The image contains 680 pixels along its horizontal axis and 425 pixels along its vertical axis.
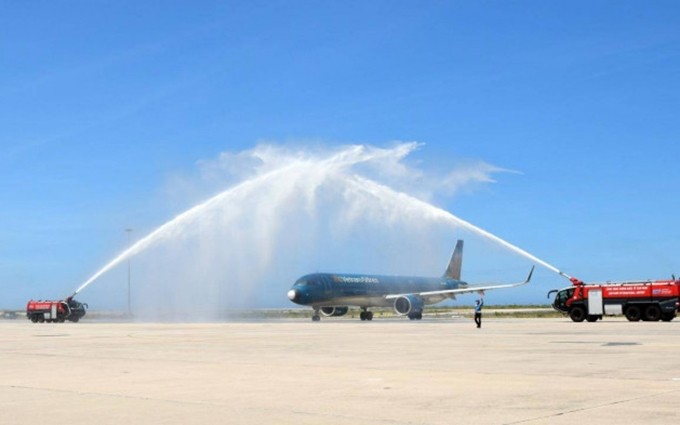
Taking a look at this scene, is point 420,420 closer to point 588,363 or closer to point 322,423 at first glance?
point 322,423

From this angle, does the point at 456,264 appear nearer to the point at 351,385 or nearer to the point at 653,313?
the point at 653,313

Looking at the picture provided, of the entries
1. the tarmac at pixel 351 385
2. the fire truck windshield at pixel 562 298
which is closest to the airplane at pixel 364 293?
the fire truck windshield at pixel 562 298

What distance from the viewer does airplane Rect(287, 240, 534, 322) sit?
2549 inches

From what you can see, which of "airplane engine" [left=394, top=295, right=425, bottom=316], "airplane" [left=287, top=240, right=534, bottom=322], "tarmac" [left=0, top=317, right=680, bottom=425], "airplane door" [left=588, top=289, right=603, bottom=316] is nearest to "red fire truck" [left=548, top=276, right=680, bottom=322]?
"airplane door" [left=588, top=289, right=603, bottom=316]

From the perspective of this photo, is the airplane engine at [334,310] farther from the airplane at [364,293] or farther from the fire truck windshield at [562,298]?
the fire truck windshield at [562,298]

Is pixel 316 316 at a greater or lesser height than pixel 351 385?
lesser

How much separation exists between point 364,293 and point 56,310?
27181 mm

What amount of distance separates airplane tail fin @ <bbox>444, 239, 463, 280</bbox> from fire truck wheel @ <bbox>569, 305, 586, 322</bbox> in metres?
37.3

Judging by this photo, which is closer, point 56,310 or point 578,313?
point 578,313

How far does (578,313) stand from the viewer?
52281 mm

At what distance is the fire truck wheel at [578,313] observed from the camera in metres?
52.2

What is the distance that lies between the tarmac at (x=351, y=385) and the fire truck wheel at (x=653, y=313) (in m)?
25.3

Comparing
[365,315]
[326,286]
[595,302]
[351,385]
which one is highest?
[326,286]

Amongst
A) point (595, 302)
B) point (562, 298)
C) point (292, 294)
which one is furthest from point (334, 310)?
point (595, 302)
